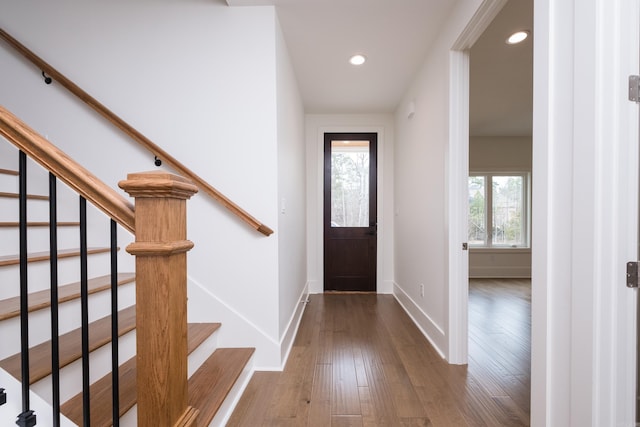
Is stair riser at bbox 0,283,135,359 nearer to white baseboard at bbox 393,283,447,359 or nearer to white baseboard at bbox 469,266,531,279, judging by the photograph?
white baseboard at bbox 393,283,447,359

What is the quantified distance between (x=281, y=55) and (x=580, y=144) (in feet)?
6.58

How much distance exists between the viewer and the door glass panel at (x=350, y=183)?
4410 millimetres

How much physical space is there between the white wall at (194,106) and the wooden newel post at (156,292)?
127cm

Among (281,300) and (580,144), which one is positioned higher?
(580,144)

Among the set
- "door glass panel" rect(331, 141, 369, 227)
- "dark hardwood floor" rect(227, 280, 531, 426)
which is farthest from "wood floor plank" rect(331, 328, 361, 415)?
"door glass panel" rect(331, 141, 369, 227)

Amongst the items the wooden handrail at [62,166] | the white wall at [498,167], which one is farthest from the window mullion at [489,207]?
the wooden handrail at [62,166]

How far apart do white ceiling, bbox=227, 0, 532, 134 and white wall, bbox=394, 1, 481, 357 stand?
0.66ft

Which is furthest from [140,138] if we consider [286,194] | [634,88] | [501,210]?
[501,210]

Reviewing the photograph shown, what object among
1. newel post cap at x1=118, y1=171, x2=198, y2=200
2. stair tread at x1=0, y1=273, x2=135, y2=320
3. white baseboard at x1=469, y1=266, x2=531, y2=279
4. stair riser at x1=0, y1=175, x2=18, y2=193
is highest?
stair riser at x1=0, y1=175, x2=18, y2=193

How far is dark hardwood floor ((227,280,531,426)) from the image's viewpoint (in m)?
1.63

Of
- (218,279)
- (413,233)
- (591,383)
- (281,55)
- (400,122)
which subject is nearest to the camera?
(591,383)

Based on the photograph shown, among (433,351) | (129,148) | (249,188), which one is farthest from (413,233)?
(129,148)

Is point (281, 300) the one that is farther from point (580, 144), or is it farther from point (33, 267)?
point (580, 144)

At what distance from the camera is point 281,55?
237cm
